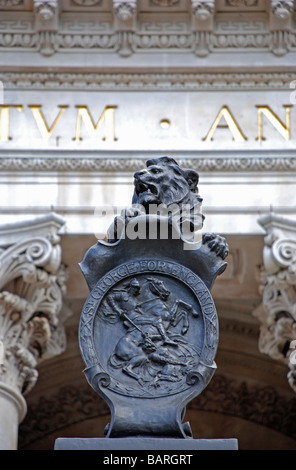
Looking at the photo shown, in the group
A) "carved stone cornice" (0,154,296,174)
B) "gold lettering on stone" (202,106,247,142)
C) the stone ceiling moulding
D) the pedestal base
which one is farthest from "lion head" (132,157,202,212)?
the stone ceiling moulding

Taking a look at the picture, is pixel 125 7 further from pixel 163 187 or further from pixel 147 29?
pixel 163 187

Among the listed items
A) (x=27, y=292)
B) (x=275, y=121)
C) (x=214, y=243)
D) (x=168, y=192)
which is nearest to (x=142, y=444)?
(x=214, y=243)

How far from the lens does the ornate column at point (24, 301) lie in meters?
15.2

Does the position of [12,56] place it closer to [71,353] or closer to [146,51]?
[146,51]

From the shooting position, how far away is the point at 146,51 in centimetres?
1702

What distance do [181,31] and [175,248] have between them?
343 inches

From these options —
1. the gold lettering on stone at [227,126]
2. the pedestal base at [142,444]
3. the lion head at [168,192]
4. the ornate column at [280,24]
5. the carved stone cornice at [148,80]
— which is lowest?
the pedestal base at [142,444]

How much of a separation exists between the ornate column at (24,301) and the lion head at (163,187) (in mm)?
6410

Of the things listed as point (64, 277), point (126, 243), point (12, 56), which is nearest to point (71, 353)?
point (64, 277)

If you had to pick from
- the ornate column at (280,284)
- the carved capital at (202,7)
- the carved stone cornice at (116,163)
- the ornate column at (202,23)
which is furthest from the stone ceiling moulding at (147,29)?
the ornate column at (280,284)

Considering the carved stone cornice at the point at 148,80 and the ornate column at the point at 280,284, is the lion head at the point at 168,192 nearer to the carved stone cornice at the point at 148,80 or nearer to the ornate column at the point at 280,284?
the ornate column at the point at 280,284

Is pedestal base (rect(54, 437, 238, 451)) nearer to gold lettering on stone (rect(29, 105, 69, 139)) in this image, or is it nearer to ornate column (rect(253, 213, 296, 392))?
ornate column (rect(253, 213, 296, 392))

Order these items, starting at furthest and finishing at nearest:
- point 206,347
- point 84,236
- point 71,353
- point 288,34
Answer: point 71,353
point 288,34
point 84,236
point 206,347

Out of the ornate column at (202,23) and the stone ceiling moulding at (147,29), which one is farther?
the stone ceiling moulding at (147,29)
